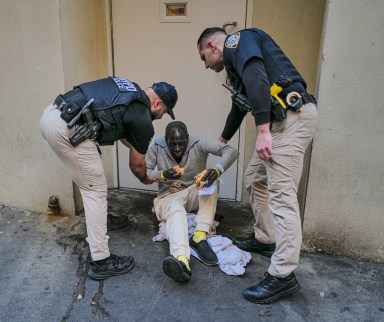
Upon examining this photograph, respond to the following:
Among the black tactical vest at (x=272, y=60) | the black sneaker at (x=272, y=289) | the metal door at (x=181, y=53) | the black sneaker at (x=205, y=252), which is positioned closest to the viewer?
the black tactical vest at (x=272, y=60)

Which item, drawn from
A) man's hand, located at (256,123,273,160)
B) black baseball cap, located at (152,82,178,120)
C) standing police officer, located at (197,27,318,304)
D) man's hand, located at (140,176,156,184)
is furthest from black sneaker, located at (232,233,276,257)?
black baseball cap, located at (152,82,178,120)

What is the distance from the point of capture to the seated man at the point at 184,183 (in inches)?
104

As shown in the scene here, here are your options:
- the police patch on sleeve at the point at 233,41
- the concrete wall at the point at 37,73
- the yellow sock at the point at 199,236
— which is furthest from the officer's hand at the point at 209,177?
the concrete wall at the point at 37,73

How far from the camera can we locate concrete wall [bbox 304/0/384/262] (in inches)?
93.5

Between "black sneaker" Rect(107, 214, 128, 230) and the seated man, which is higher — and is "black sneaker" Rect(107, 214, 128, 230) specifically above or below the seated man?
below

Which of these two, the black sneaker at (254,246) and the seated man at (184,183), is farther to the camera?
the black sneaker at (254,246)

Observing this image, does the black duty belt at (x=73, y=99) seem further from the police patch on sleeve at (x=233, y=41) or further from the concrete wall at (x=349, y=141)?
the concrete wall at (x=349, y=141)

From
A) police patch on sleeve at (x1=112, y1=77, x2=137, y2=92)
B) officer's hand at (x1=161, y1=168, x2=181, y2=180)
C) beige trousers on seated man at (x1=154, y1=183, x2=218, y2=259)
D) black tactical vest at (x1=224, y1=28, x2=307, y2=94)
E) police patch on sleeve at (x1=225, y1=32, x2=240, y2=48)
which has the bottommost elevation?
beige trousers on seated man at (x1=154, y1=183, x2=218, y2=259)

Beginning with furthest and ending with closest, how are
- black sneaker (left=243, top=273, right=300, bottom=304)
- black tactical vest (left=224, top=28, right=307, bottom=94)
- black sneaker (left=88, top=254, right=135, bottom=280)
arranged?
black sneaker (left=88, top=254, right=135, bottom=280), black sneaker (left=243, top=273, right=300, bottom=304), black tactical vest (left=224, top=28, right=307, bottom=94)

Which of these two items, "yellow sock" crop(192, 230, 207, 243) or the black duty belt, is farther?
"yellow sock" crop(192, 230, 207, 243)

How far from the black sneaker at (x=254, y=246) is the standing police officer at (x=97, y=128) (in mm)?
1020

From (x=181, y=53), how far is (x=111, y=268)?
2.06m

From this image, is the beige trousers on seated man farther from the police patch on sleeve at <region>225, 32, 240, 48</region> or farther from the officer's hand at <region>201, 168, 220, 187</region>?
the police patch on sleeve at <region>225, 32, 240, 48</region>

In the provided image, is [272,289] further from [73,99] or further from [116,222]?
Answer: [73,99]
